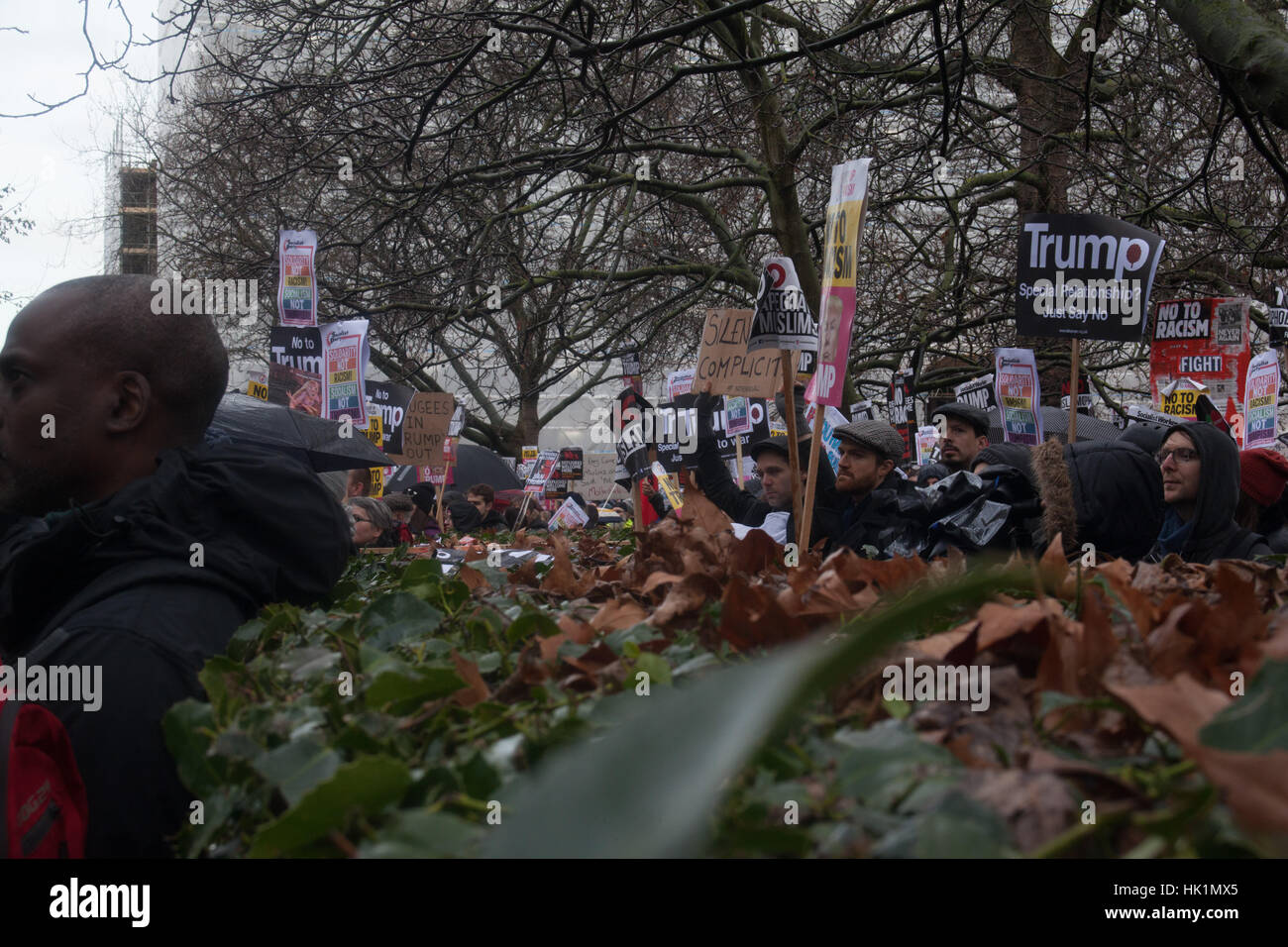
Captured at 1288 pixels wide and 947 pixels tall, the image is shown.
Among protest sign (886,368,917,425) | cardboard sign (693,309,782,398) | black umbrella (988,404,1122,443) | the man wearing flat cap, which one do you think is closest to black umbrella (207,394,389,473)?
cardboard sign (693,309,782,398)

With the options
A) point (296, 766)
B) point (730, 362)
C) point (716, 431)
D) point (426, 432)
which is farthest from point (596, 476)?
point (296, 766)

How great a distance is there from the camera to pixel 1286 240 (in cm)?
902

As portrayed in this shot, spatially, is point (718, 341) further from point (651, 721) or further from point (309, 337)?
point (651, 721)

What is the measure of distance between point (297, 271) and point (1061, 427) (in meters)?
7.05

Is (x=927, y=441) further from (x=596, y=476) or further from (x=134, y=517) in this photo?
(x=596, y=476)

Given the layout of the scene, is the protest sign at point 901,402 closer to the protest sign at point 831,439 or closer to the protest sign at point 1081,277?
the protest sign at point 831,439

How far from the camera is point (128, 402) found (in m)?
2.26

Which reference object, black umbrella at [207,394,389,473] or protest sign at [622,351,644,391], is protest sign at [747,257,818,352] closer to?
black umbrella at [207,394,389,473]

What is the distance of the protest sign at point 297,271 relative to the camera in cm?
936

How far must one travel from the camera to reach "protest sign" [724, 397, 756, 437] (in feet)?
36.9

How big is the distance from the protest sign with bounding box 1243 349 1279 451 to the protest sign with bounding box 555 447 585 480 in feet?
45.0

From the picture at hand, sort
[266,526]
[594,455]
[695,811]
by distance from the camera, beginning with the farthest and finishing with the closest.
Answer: [594,455]
[266,526]
[695,811]
